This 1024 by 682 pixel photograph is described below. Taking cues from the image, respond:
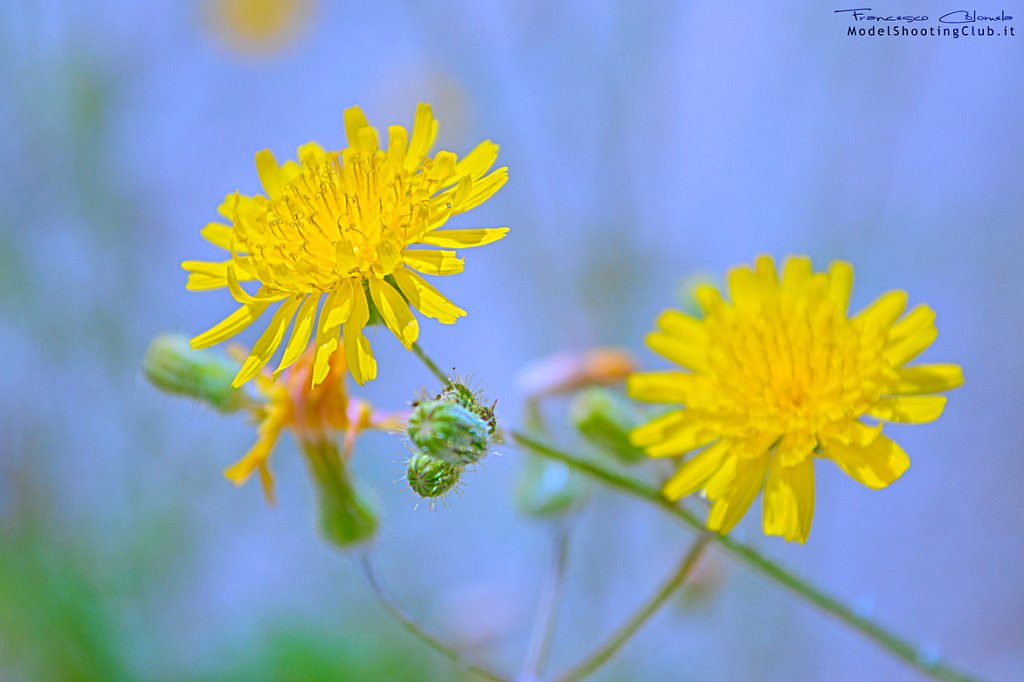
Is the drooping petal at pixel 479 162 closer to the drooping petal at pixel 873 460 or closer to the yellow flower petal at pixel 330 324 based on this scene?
the yellow flower petal at pixel 330 324

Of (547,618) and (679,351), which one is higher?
(679,351)

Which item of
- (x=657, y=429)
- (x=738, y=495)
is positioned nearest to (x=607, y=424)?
(x=657, y=429)

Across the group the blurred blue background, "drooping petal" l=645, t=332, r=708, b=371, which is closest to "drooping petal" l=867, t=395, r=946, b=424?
"drooping petal" l=645, t=332, r=708, b=371

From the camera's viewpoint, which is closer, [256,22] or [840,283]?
[840,283]

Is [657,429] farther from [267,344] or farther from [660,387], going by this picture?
[267,344]

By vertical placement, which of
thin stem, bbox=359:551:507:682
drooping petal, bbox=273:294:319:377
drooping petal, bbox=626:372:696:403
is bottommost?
thin stem, bbox=359:551:507:682

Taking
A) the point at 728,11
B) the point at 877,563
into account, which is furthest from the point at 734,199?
the point at 877,563

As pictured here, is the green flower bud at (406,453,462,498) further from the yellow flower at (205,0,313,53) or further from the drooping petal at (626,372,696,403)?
the yellow flower at (205,0,313,53)

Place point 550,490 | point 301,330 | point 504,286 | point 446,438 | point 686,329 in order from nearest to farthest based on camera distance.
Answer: point 446,438 → point 301,330 → point 686,329 → point 550,490 → point 504,286
